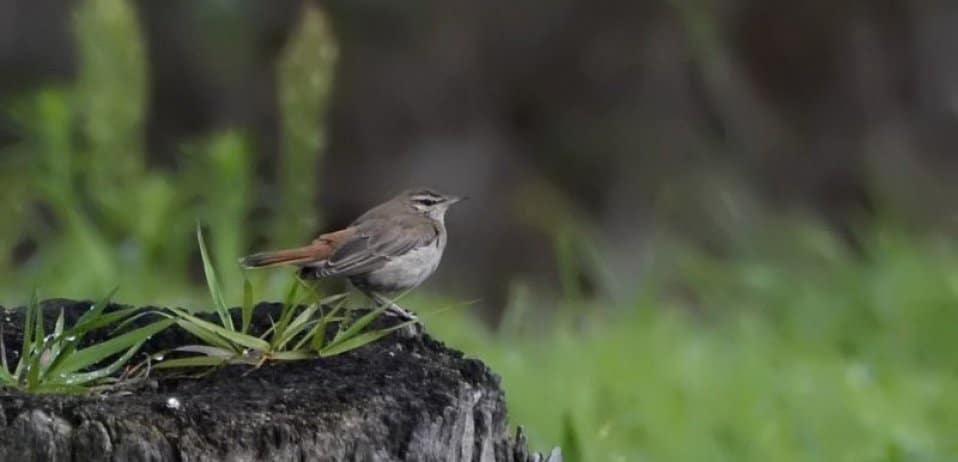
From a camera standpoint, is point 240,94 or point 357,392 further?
point 240,94

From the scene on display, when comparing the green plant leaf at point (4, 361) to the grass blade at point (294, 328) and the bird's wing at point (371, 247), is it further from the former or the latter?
the bird's wing at point (371, 247)

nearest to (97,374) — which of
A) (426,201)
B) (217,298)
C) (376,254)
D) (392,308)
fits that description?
(217,298)

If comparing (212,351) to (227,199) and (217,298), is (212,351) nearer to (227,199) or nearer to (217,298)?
(217,298)

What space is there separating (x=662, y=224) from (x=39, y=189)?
3.12 m

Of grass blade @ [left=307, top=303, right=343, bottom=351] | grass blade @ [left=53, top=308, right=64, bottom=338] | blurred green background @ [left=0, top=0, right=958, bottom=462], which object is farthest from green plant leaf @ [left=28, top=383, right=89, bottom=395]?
blurred green background @ [left=0, top=0, right=958, bottom=462]

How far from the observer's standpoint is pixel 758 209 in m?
9.50

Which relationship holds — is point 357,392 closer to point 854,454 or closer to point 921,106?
point 854,454

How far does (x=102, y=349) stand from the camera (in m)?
3.53

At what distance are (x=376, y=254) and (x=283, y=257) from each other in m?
0.26

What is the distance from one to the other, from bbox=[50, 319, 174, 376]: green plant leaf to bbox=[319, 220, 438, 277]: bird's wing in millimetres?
1546

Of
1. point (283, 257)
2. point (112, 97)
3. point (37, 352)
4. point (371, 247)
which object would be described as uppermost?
point (112, 97)

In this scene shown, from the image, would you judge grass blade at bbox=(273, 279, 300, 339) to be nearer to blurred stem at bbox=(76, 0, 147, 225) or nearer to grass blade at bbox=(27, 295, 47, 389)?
grass blade at bbox=(27, 295, 47, 389)

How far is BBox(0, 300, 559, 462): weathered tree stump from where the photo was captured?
10.5 ft

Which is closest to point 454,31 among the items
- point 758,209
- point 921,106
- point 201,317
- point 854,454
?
point 921,106
